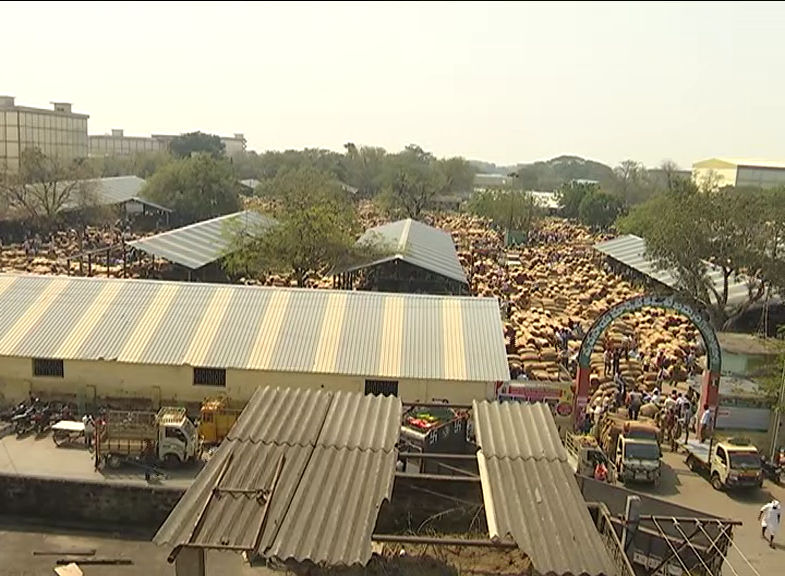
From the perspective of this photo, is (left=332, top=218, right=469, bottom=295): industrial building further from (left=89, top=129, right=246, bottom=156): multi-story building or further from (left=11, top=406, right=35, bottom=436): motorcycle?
(left=89, top=129, right=246, bottom=156): multi-story building

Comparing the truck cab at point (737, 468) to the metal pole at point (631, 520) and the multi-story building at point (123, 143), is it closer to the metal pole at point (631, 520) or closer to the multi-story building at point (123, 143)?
the metal pole at point (631, 520)

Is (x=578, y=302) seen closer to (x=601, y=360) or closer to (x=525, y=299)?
(x=525, y=299)

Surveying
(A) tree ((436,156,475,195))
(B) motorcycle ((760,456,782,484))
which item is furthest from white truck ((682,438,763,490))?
(A) tree ((436,156,475,195))

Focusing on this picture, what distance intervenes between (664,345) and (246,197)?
6397cm

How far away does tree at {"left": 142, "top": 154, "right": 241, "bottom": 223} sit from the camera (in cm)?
6106

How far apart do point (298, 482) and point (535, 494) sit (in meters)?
2.58

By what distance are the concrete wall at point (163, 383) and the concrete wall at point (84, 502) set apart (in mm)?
5239

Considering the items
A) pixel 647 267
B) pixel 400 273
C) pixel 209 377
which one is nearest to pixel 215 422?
pixel 209 377

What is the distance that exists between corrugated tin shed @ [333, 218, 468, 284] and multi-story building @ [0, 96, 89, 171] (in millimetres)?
34504

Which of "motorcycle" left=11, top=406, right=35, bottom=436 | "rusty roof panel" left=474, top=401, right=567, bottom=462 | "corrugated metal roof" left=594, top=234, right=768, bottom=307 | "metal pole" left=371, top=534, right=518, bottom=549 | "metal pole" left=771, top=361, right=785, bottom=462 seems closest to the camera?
"metal pole" left=371, top=534, right=518, bottom=549

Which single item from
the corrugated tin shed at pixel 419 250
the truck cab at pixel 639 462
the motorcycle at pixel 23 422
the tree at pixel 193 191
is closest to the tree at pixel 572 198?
the tree at pixel 193 191

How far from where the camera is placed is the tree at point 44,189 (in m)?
50.0

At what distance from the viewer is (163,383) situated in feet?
61.7

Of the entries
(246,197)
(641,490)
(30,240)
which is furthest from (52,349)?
(246,197)
